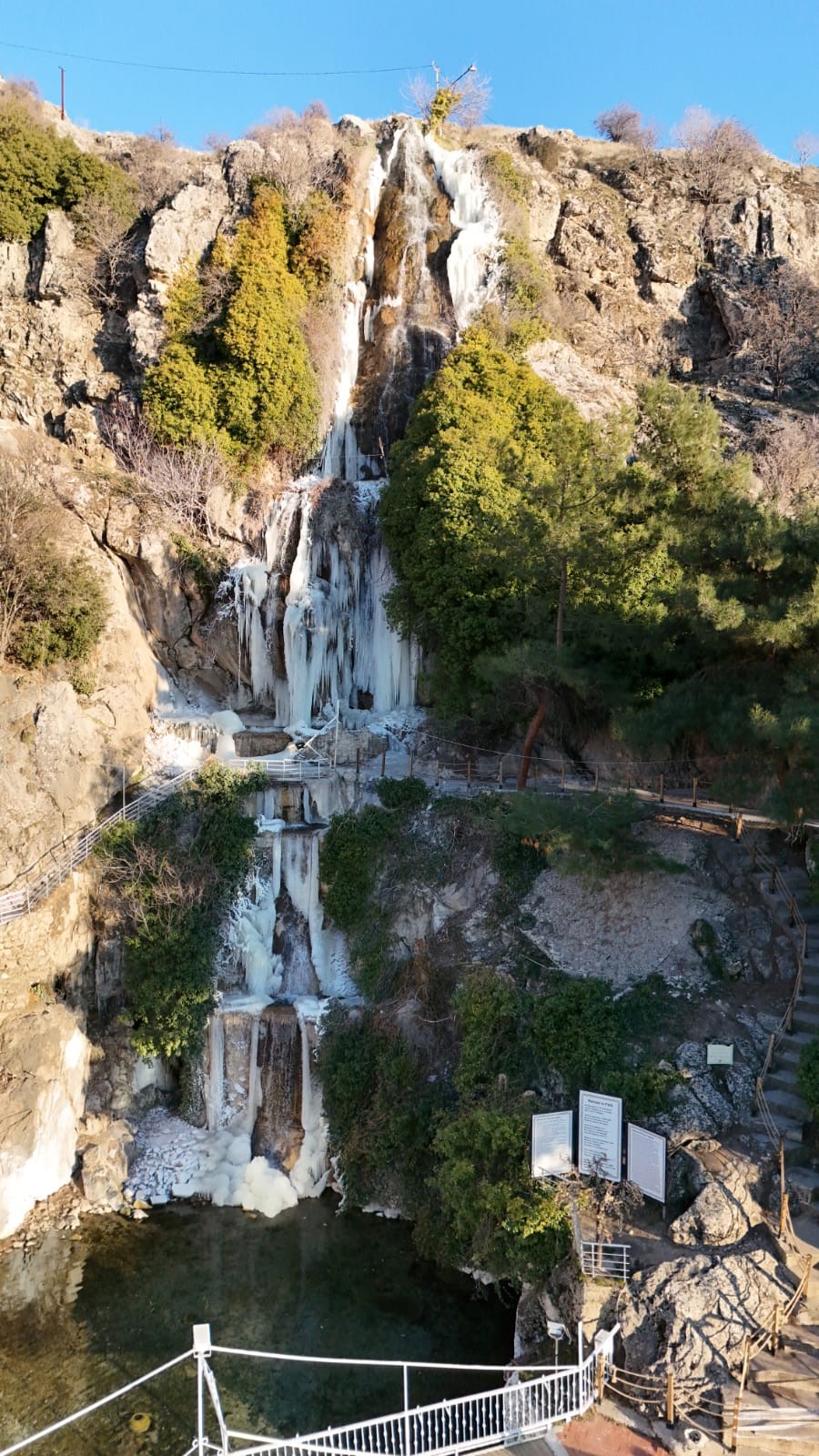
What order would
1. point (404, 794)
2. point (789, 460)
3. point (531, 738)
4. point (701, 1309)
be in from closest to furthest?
point (701, 1309) → point (531, 738) → point (404, 794) → point (789, 460)

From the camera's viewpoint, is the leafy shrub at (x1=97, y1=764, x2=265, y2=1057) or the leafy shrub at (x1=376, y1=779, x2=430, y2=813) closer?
the leafy shrub at (x1=97, y1=764, x2=265, y2=1057)

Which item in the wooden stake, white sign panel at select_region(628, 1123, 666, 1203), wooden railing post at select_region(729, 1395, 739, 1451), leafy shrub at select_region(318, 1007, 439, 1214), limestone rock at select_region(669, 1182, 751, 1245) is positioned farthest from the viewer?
leafy shrub at select_region(318, 1007, 439, 1214)

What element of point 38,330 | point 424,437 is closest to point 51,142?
point 38,330

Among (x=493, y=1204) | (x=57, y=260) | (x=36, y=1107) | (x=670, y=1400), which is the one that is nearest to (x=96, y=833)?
(x=36, y=1107)

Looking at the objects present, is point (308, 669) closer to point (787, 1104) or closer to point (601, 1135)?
point (601, 1135)

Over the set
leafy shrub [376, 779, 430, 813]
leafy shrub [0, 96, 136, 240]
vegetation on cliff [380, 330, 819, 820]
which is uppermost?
leafy shrub [0, 96, 136, 240]

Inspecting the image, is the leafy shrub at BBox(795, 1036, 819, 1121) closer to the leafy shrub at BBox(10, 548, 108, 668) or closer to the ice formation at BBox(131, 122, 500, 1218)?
the ice formation at BBox(131, 122, 500, 1218)

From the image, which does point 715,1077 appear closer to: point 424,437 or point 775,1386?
point 775,1386

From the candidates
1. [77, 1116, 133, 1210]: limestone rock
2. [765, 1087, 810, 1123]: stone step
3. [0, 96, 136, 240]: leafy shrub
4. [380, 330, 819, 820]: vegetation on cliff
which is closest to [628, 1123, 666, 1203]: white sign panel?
[765, 1087, 810, 1123]: stone step
